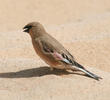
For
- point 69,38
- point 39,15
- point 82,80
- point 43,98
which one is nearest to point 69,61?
point 82,80

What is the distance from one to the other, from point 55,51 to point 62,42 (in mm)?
4081

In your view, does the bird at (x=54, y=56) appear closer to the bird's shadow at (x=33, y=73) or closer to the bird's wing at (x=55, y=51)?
the bird's wing at (x=55, y=51)

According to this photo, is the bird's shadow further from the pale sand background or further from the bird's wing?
the bird's wing

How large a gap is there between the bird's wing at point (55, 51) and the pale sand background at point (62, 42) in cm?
29

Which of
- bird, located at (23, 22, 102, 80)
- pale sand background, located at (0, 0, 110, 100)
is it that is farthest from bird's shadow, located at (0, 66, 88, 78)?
bird, located at (23, 22, 102, 80)

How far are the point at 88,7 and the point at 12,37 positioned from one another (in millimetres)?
7322

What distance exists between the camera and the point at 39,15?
19547 millimetres

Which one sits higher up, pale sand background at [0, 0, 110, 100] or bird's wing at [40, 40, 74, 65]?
bird's wing at [40, 40, 74, 65]

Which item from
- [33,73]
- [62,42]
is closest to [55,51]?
[33,73]

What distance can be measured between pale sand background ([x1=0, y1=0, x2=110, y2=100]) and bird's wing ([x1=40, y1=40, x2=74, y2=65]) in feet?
0.97

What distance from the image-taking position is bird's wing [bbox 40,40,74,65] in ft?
28.5

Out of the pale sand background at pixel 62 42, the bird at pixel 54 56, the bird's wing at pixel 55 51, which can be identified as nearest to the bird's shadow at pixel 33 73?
the pale sand background at pixel 62 42

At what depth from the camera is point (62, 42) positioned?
1282cm

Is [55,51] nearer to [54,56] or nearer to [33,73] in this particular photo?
[54,56]
